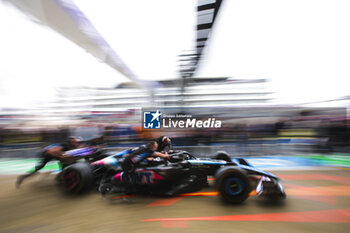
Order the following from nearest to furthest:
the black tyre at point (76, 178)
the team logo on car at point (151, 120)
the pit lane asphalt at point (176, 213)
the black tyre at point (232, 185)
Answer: the pit lane asphalt at point (176, 213), the black tyre at point (232, 185), the black tyre at point (76, 178), the team logo on car at point (151, 120)

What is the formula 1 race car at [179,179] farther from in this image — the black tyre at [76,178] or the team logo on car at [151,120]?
the team logo on car at [151,120]

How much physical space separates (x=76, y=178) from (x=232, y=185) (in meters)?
2.59

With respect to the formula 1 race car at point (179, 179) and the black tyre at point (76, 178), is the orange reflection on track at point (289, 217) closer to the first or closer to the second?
the formula 1 race car at point (179, 179)

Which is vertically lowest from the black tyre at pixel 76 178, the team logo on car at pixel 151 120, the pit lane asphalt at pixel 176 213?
the pit lane asphalt at pixel 176 213

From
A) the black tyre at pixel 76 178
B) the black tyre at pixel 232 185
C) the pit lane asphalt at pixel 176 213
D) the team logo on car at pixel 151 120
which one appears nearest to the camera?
the pit lane asphalt at pixel 176 213

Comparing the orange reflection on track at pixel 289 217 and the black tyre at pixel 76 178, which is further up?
the black tyre at pixel 76 178

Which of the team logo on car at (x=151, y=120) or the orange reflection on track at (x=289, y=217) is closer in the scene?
the orange reflection on track at (x=289, y=217)

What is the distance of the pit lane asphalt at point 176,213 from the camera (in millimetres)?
2045

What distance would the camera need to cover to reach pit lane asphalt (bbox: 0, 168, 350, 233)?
2045mm

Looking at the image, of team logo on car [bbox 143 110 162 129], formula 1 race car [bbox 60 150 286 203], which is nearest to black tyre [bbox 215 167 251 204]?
formula 1 race car [bbox 60 150 286 203]

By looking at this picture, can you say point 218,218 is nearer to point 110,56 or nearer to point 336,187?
point 336,187

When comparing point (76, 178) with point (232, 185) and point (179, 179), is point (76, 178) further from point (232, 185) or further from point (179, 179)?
point (232, 185)

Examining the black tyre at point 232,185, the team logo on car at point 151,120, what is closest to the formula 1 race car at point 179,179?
the black tyre at point 232,185

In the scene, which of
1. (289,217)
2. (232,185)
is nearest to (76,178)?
(232,185)
